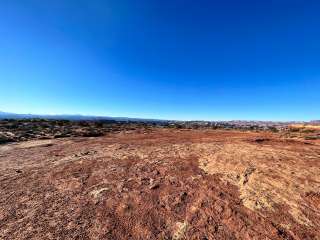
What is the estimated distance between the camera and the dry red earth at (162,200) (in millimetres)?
4148

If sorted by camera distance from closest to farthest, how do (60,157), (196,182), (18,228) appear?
(18,228), (196,182), (60,157)

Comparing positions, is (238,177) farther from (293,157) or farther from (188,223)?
(293,157)

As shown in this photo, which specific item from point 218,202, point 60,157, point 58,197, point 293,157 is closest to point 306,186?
point 218,202

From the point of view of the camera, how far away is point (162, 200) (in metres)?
5.64

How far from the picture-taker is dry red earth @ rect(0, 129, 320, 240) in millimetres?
4148

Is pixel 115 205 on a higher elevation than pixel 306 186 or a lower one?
lower

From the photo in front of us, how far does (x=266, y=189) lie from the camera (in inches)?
244

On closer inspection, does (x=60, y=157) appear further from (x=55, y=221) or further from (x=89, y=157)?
(x=55, y=221)

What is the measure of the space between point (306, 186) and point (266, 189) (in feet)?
5.03

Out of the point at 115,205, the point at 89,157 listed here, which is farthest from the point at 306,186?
the point at 89,157

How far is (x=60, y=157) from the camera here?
436 inches

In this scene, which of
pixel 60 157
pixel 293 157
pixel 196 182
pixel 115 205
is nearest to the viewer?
pixel 115 205

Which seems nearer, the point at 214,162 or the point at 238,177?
the point at 238,177

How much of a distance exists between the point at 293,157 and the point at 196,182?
6970mm
